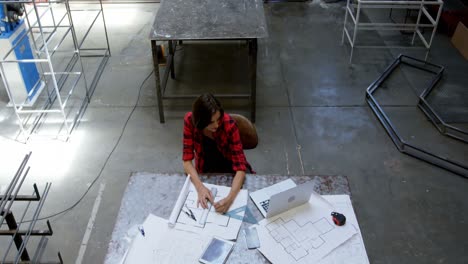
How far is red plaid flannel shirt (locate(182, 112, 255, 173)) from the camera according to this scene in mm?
2113

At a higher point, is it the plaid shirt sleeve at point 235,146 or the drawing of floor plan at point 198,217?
the plaid shirt sleeve at point 235,146

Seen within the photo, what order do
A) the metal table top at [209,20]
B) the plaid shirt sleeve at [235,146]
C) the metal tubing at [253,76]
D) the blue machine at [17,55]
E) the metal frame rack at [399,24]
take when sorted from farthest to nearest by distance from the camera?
1. the metal frame rack at [399,24]
2. the blue machine at [17,55]
3. the metal tubing at [253,76]
4. the metal table top at [209,20]
5. the plaid shirt sleeve at [235,146]

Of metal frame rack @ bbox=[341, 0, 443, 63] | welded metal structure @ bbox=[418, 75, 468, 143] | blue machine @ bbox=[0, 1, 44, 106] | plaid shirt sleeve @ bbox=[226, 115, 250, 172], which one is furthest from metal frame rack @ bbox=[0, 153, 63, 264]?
metal frame rack @ bbox=[341, 0, 443, 63]

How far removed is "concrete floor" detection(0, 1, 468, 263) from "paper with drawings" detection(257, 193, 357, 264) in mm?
1038

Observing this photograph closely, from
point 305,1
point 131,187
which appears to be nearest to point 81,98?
point 131,187

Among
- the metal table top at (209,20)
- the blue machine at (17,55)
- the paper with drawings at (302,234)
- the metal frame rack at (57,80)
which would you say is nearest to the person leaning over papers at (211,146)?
the paper with drawings at (302,234)

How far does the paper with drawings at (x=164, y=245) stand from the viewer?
163cm

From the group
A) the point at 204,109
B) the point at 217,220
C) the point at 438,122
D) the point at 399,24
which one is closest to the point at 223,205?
the point at 217,220

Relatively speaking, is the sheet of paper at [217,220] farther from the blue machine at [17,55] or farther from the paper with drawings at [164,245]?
the blue machine at [17,55]

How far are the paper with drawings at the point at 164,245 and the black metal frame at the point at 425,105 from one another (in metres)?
2.39

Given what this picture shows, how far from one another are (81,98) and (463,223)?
3456 mm

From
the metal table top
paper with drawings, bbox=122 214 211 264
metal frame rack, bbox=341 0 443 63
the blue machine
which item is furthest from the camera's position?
metal frame rack, bbox=341 0 443 63

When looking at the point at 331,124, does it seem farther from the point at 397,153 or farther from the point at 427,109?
the point at 427,109

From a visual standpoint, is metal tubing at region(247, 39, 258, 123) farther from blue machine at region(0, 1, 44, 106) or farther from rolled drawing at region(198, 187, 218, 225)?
blue machine at region(0, 1, 44, 106)
